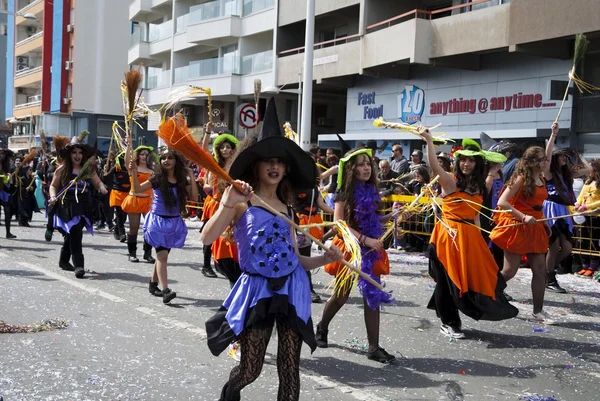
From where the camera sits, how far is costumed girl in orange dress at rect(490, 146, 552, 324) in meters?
7.48

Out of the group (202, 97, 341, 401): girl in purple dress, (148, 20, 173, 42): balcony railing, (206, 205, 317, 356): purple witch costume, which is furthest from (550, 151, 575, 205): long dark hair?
(148, 20, 173, 42): balcony railing

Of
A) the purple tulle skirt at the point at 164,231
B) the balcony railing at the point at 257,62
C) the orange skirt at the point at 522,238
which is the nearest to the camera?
the orange skirt at the point at 522,238

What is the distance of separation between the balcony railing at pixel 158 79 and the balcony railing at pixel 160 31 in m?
2.10

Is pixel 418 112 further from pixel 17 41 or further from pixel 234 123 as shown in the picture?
pixel 17 41

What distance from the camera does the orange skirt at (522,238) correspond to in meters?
7.59

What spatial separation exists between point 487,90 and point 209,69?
54.6 feet

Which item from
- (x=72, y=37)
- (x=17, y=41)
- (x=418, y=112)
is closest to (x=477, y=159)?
(x=418, y=112)

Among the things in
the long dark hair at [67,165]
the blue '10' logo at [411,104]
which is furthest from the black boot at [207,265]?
the blue '10' logo at [411,104]

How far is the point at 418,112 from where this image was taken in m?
22.5

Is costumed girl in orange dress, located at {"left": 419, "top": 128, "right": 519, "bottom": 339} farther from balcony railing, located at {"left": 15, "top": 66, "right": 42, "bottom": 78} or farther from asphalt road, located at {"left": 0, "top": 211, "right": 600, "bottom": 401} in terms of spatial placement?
balcony railing, located at {"left": 15, "top": 66, "right": 42, "bottom": 78}

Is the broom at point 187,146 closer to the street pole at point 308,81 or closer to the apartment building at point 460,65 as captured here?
the apartment building at point 460,65

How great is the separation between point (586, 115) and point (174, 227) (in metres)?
11.7

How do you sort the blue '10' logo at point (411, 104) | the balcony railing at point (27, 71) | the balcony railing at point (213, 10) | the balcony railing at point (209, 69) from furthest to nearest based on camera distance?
the balcony railing at point (27, 71) → the balcony railing at point (213, 10) → the balcony railing at point (209, 69) → the blue '10' logo at point (411, 104)

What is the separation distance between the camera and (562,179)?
9539 mm
